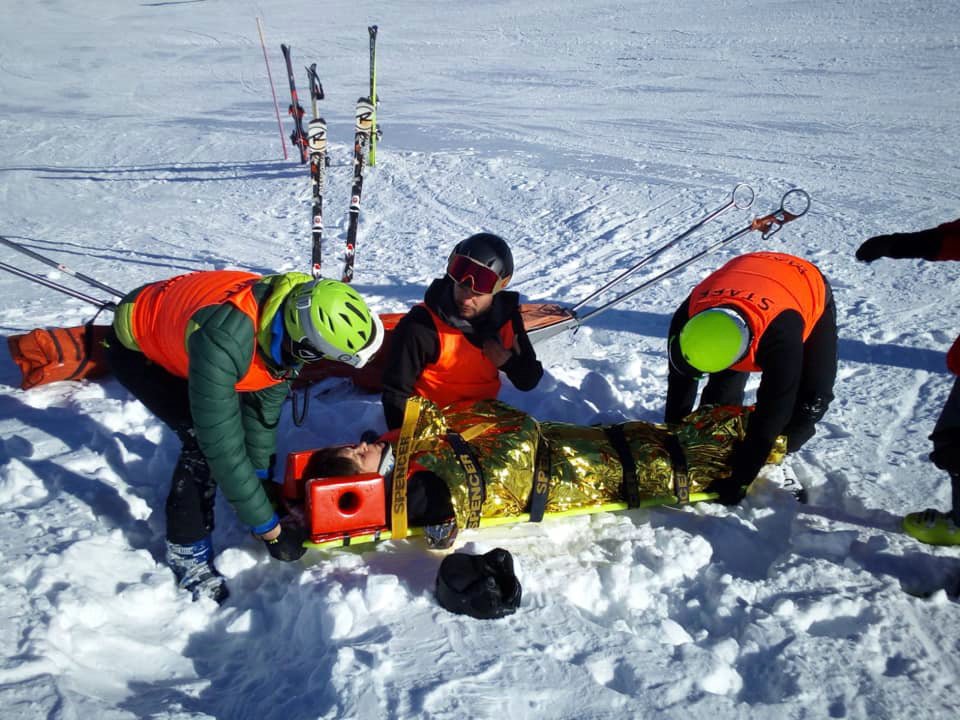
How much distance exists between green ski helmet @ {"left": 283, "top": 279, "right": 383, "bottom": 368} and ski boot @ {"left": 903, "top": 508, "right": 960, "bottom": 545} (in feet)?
7.87

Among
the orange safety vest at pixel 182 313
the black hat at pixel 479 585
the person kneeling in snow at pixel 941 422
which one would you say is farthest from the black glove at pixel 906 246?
the orange safety vest at pixel 182 313

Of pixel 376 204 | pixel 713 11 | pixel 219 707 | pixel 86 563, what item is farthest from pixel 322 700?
pixel 713 11

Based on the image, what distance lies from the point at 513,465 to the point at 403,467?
1.53 ft

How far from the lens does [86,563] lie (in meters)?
2.92

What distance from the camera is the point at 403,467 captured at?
3.23m

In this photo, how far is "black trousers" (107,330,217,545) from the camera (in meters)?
2.96

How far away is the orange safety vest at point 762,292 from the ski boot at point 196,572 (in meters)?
2.17

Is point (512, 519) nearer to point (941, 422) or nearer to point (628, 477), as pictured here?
point (628, 477)

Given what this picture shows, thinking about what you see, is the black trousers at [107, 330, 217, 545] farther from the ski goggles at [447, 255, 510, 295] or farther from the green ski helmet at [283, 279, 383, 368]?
the ski goggles at [447, 255, 510, 295]

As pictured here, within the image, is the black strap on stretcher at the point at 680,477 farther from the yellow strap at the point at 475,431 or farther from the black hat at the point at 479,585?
the black hat at the point at 479,585

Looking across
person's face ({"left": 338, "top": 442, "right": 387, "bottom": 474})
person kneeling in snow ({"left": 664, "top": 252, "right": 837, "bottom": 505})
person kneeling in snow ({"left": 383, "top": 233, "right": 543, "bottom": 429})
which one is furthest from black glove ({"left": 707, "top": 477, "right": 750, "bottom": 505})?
person's face ({"left": 338, "top": 442, "right": 387, "bottom": 474})

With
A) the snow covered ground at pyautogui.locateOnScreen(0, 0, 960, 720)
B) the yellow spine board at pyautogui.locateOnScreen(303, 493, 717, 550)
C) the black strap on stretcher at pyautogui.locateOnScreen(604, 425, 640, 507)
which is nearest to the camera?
the snow covered ground at pyautogui.locateOnScreen(0, 0, 960, 720)

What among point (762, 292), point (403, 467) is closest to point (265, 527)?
point (403, 467)

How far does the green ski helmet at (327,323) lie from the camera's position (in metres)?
2.56
